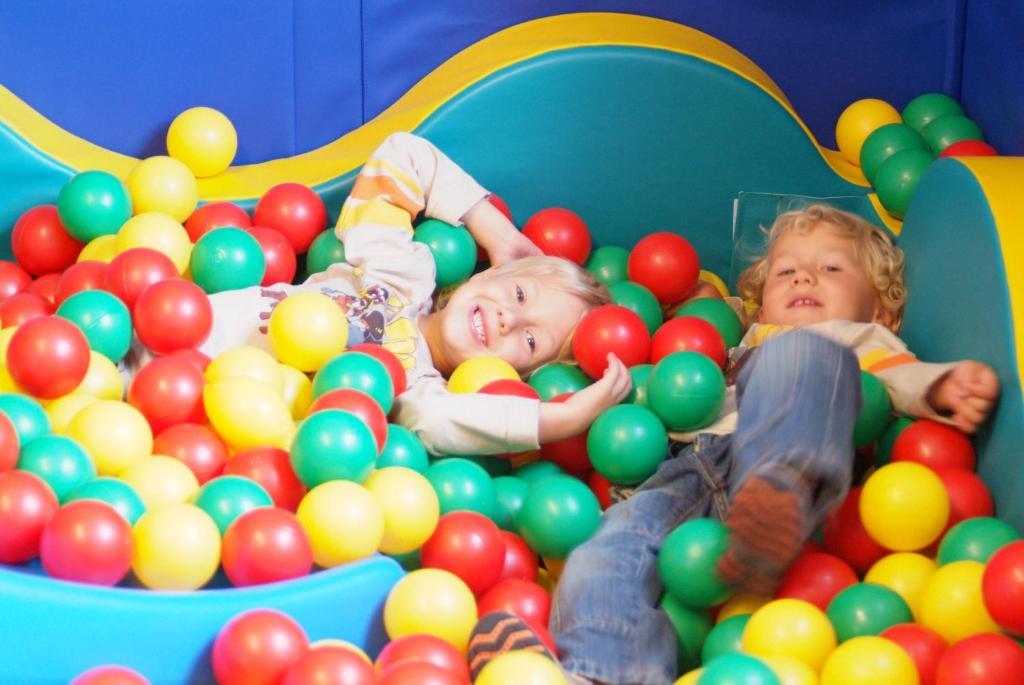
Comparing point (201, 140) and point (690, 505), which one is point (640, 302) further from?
point (201, 140)

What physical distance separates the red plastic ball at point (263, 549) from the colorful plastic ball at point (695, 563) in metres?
0.44

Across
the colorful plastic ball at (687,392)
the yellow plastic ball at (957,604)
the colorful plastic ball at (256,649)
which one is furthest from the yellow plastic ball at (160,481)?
the yellow plastic ball at (957,604)

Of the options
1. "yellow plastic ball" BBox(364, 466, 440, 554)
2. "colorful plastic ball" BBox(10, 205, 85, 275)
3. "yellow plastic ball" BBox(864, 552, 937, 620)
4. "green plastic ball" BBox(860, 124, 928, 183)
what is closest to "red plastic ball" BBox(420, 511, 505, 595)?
"yellow plastic ball" BBox(364, 466, 440, 554)

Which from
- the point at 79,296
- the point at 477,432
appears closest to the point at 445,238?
the point at 477,432

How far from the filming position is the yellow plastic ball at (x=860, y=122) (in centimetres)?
251

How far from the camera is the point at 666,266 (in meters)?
2.33

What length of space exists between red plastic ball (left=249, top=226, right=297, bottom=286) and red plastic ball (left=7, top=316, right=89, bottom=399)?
592mm

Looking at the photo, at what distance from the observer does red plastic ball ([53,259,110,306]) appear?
2.05 metres

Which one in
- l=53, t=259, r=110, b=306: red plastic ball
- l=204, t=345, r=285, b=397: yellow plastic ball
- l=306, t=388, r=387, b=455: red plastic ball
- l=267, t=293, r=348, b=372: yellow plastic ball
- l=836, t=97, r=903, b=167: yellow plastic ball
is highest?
l=836, t=97, r=903, b=167: yellow plastic ball

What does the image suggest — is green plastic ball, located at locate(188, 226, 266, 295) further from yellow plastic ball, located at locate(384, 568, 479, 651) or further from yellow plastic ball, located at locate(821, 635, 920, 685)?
yellow plastic ball, located at locate(821, 635, 920, 685)

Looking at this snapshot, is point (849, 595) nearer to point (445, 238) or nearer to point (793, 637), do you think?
point (793, 637)

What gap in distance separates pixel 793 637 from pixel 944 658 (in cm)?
17

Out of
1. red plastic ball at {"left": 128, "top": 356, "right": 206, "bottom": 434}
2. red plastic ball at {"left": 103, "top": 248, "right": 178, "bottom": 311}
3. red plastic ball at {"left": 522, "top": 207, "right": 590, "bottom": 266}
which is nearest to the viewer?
red plastic ball at {"left": 128, "top": 356, "right": 206, "bottom": 434}

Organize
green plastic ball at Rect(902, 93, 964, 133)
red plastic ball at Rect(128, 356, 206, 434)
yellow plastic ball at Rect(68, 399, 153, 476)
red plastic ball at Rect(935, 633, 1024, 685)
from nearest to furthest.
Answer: red plastic ball at Rect(935, 633, 1024, 685), yellow plastic ball at Rect(68, 399, 153, 476), red plastic ball at Rect(128, 356, 206, 434), green plastic ball at Rect(902, 93, 964, 133)
